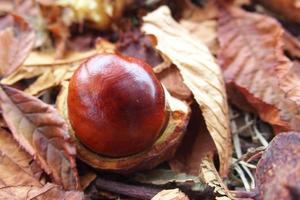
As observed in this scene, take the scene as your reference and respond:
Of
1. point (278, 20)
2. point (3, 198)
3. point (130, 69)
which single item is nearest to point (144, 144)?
point (130, 69)

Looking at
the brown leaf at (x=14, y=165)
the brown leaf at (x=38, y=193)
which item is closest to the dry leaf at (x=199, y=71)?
the brown leaf at (x=38, y=193)

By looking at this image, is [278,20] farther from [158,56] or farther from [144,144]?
[144,144]

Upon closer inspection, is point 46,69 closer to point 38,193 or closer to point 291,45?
point 38,193

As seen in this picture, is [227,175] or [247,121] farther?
[247,121]

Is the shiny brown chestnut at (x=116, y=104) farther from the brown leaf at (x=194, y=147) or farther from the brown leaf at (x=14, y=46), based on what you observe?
the brown leaf at (x=14, y=46)

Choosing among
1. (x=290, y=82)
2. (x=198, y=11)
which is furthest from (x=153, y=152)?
(x=198, y=11)
